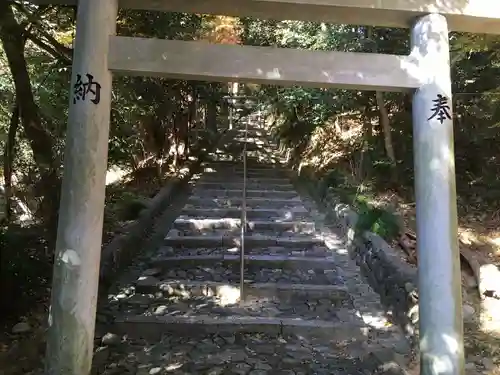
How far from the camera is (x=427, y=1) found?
3.84 meters

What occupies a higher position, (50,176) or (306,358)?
(50,176)

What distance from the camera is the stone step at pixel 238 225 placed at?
7.73 m

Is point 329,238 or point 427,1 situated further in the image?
point 329,238

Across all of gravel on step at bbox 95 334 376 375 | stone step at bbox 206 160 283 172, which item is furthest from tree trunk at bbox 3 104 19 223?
stone step at bbox 206 160 283 172

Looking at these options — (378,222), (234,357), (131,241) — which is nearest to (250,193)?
(378,222)

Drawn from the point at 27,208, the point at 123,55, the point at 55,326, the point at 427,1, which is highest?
the point at 427,1

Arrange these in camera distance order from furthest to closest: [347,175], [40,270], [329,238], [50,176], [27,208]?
[347,175], [329,238], [27,208], [50,176], [40,270]

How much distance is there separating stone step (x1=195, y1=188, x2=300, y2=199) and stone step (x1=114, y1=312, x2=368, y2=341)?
194 inches

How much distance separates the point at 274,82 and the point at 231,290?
2770 mm

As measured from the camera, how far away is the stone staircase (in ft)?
14.4

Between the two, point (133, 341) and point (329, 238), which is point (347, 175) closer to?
point (329, 238)

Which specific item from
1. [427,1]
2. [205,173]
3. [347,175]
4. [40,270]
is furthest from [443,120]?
[205,173]

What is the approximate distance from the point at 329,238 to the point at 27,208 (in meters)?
4.50

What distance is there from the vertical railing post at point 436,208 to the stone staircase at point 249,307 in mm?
844
